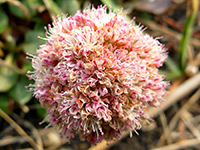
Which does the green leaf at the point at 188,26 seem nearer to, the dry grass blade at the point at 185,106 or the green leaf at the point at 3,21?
the dry grass blade at the point at 185,106

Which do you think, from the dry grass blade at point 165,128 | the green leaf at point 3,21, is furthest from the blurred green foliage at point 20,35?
the dry grass blade at point 165,128

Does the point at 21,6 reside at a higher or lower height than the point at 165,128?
higher

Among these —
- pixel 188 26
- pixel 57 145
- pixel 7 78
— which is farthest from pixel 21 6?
pixel 188 26

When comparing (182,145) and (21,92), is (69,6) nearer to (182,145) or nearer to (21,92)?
Answer: (21,92)

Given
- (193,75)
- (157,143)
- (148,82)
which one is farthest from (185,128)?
(148,82)

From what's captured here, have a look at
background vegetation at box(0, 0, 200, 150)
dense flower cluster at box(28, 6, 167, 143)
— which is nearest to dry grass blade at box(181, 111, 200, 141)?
background vegetation at box(0, 0, 200, 150)

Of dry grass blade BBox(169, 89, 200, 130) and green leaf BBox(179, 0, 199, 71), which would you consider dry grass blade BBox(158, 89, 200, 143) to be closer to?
dry grass blade BBox(169, 89, 200, 130)
